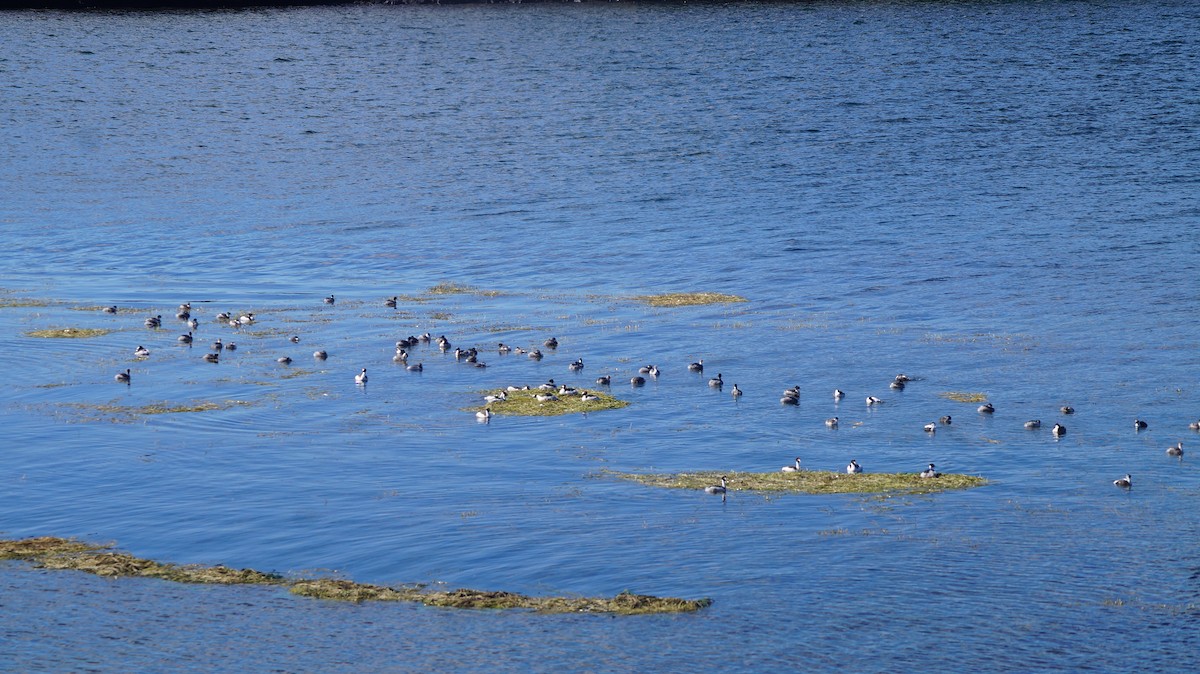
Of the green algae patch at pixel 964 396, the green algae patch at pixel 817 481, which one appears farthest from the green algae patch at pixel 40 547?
the green algae patch at pixel 964 396

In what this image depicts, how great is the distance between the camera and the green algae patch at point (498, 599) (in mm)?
21938

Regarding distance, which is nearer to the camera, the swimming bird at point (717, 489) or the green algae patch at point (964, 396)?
the swimming bird at point (717, 489)

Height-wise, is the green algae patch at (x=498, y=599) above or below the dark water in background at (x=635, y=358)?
below

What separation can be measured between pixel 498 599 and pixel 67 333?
26378mm

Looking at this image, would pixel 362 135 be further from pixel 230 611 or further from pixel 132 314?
pixel 230 611

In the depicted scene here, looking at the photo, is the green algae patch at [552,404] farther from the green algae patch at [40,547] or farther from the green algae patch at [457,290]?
the green algae patch at [457,290]

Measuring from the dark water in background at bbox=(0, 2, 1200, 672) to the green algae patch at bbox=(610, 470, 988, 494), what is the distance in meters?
0.58

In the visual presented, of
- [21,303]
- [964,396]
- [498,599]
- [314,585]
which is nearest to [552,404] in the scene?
[964,396]

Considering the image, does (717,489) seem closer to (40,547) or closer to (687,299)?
(40,547)

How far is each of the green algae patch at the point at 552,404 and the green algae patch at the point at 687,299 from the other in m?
13.0

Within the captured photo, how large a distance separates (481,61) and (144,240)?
6648 cm

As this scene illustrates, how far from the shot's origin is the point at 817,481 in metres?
28.2

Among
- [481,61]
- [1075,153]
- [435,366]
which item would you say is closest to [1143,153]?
[1075,153]

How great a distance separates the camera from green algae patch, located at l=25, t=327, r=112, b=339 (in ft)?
142
